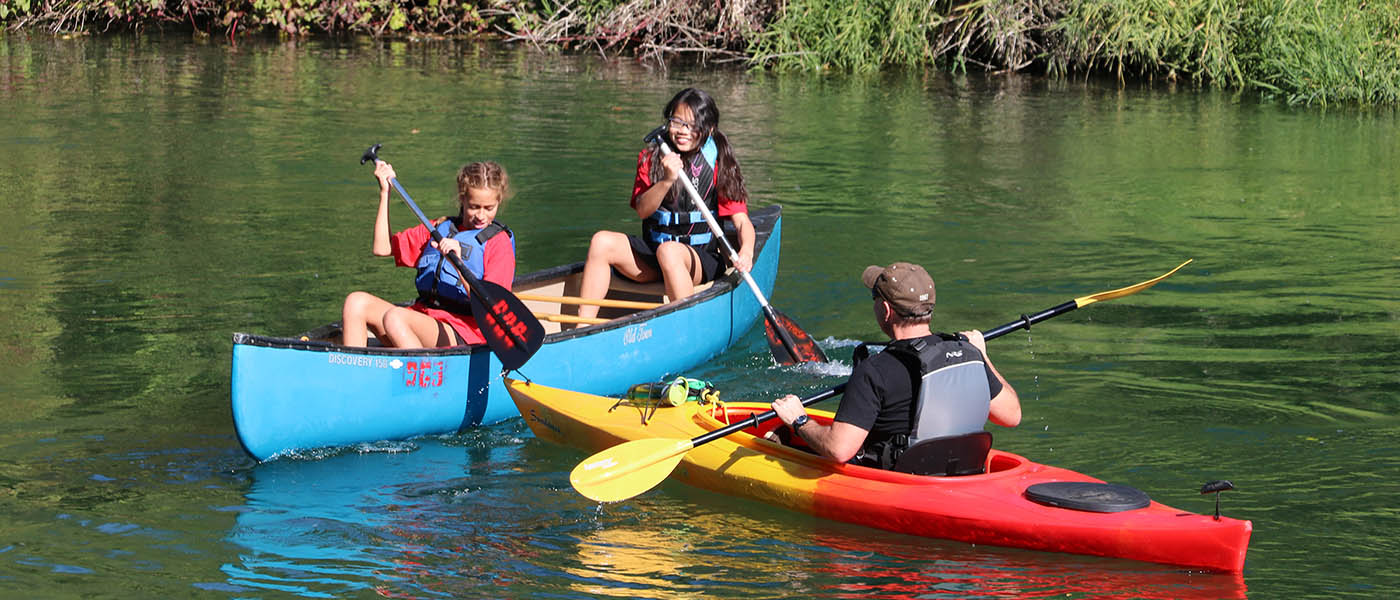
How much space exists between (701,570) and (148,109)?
12.1 meters

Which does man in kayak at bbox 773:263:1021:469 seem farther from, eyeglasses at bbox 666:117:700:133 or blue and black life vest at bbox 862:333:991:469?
eyeglasses at bbox 666:117:700:133

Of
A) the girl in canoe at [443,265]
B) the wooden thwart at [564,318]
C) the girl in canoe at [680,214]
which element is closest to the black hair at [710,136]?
the girl in canoe at [680,214]

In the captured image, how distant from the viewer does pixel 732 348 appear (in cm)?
812

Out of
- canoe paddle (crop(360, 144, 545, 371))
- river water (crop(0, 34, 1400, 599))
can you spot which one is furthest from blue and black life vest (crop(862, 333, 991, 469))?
canoe paddle (crop(360, 144, 545, 371))

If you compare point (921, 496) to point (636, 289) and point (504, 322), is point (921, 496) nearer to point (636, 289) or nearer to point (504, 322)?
point (504, 322)

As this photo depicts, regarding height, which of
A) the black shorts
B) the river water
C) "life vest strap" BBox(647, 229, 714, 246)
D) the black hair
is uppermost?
the black hair

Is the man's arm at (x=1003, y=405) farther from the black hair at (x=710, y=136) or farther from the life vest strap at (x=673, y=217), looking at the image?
the life vest strap at (x=673, y=217)

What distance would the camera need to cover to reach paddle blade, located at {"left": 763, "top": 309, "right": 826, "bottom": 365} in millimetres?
7270

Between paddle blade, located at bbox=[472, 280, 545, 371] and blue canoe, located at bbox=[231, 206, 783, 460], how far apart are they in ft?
0.49

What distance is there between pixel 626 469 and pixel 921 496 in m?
0.99

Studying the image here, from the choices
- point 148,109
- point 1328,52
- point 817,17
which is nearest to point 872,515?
point 148,109

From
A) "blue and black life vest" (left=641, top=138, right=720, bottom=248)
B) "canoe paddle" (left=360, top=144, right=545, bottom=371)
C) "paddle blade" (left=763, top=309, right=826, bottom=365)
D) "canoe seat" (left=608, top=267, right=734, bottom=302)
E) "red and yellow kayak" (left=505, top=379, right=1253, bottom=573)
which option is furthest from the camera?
"canoe seat" (left=608, top=267, right=734, bottom=302)

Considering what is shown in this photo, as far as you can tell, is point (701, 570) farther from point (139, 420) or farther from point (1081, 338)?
point (1081, 338)

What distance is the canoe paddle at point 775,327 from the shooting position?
724cm
